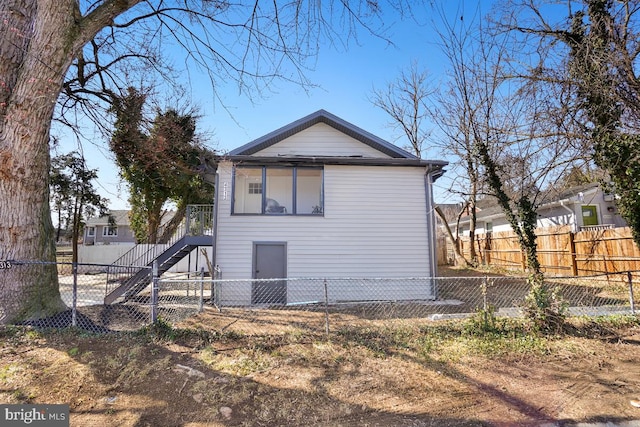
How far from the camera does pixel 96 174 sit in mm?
18391

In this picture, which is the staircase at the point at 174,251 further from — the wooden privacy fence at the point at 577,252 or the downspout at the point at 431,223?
the wooden privacy fence at the point at 577,252

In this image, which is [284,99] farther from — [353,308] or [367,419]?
[353,308]

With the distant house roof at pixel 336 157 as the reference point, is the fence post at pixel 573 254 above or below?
below

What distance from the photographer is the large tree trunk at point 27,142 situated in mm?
4793

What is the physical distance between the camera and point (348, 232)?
9.31m

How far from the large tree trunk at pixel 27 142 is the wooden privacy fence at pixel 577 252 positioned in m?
14.8

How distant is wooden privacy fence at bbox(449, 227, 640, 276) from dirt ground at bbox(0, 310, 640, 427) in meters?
6.57

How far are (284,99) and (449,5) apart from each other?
3156 mm

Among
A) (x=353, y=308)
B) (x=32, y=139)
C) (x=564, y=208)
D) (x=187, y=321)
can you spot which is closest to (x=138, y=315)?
(x=187, y=321)


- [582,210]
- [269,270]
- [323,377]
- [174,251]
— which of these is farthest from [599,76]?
[582,210]

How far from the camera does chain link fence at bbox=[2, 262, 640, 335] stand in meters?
5.52

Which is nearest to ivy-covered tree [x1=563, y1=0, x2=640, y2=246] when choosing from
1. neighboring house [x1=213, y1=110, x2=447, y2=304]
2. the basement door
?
neighboring house [x1=213, y1=110, x2=447, y2=304]

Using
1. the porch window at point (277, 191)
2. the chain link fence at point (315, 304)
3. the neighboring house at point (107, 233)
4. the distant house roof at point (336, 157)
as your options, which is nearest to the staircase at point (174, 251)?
the chain link fence at point (315, 304)

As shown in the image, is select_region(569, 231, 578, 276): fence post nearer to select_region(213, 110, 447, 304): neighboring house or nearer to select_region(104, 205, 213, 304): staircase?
select_region(213, 110, 447, 304): neighboring house
